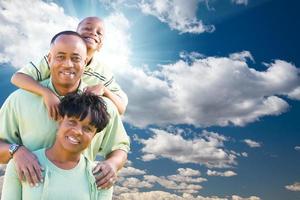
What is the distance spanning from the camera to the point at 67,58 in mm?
5027

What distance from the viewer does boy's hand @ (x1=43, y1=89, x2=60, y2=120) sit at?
195 inches

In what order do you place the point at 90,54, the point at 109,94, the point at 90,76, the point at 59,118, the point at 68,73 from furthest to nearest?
the point at 90,54, the point at 90,76, the point at 109,94, the point at 68,73, the point at 59,118

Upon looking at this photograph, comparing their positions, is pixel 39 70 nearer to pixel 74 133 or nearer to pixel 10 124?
pixel 10 124

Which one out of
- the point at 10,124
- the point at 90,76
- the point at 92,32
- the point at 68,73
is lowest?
the point at 10,124

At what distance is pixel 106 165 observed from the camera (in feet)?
16.5

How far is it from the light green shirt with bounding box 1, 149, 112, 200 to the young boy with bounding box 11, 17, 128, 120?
640mm

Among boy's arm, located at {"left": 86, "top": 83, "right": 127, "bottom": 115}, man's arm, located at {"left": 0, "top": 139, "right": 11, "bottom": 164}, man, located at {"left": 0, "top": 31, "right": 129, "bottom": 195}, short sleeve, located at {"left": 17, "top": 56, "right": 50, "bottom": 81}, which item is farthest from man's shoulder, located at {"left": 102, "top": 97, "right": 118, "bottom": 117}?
man's arm, located at {"left": 0, "top": 139, "right": 11, "bottom": 164}

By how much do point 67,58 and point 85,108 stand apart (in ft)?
2.28

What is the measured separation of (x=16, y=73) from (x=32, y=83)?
0.51m

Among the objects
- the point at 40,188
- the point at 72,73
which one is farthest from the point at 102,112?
the point at 40,188

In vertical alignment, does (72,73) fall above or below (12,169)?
above

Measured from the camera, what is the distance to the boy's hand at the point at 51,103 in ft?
16.2

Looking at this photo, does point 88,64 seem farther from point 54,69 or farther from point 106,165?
point 106,165

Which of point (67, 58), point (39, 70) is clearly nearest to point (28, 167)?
point (67, 58)
